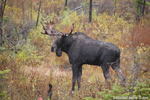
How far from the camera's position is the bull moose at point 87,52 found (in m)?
6.10

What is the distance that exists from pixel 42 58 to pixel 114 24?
642 centimetres

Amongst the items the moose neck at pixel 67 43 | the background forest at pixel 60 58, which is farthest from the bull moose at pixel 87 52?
the background forest at pixel 60 58

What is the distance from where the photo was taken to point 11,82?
5969 millimetres

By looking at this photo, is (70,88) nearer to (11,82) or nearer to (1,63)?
(11,82)

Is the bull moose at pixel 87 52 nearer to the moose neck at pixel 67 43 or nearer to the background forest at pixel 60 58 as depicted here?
the moose neck at pixel 67 43

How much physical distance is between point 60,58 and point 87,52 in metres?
4.07

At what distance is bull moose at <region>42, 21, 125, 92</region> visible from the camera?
6098 mm

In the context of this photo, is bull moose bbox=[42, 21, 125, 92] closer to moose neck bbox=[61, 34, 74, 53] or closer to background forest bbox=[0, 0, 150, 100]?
moose neck bbox=[61, 34, 74, 53]

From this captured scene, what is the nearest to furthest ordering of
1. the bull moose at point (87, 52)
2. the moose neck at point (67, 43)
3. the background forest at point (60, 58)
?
the background forest at point (60, 58) → the bull moose at point (87, 52) → the moose neck at point (67, 43)

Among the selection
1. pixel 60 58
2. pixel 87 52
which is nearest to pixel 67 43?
pixel 87 52

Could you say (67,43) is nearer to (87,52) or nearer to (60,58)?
(87,52)

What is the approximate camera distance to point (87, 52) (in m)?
6.37

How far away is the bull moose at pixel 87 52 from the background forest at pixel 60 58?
0.31 meters

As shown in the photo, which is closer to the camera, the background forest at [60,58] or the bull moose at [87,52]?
the background forest at [60,58]
